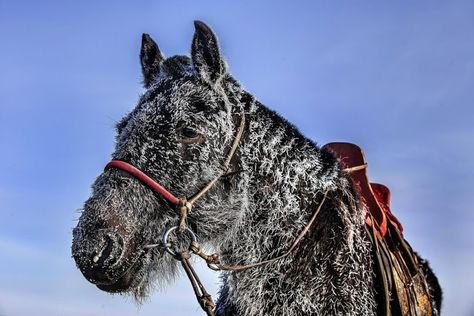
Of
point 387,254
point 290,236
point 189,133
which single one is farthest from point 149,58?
point 387,254

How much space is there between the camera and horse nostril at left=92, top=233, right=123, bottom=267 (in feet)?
15.9

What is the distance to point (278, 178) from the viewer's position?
5.35m

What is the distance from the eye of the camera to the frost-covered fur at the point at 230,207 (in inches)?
199

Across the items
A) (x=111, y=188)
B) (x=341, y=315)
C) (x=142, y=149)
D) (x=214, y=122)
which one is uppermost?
(x=214, y=122)

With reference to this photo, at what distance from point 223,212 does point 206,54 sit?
1.37m

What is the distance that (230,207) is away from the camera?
527 centimetres

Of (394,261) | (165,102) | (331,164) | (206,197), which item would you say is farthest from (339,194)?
(165,102)

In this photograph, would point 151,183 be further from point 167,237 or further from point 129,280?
point 129,280

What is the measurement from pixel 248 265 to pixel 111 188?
1.27 meters

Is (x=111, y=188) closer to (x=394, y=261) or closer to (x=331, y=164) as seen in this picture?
(x=331, y=164)

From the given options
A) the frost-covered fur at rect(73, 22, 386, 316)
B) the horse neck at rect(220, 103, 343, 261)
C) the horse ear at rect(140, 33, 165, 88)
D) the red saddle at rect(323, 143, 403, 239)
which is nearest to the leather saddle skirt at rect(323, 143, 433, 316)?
the red saddle at rect(323, 143, 403, 239)

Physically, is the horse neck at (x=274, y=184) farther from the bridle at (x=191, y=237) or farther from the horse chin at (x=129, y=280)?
the horse chin at (x=129, y=280)

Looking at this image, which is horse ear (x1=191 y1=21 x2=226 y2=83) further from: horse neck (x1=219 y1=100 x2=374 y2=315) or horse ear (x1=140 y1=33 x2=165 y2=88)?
horse ear (x1=140 y1=33 x2=165 y2=88)

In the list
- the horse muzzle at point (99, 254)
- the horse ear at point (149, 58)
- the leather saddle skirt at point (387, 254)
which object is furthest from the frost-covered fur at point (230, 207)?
the horse ear at point (149, 58)
